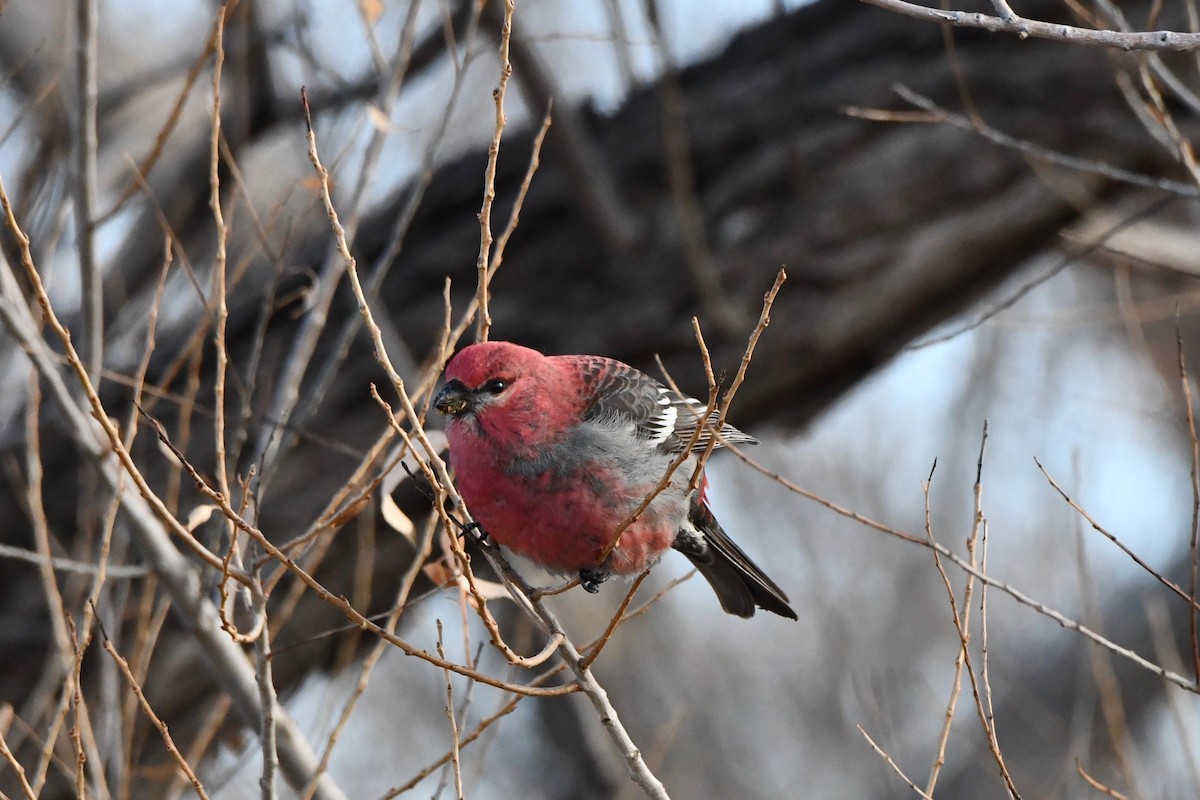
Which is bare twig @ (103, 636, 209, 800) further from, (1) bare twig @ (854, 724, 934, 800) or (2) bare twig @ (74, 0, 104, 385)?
(1) bare twig @ (854, 724, 934, 800)

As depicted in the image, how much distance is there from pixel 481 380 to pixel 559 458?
0.32m

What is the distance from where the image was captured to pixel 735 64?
17.0 ft

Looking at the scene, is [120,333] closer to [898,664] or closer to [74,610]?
[74,610]

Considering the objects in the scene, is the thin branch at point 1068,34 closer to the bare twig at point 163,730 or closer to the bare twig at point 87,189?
the bare twig at point 163,730

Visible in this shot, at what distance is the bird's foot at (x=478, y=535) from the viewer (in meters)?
3.35

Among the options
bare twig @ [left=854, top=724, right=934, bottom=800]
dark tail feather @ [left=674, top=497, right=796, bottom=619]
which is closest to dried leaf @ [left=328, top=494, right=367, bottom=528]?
bare twig @ [left=854, top=724, right=934, bottom=800]

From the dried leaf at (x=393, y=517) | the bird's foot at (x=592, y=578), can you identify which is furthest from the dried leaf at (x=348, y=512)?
the bird's foot at (x=592, y=578)

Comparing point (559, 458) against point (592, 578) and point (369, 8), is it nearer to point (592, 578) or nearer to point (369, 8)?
point (592, 578)

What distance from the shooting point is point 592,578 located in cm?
355

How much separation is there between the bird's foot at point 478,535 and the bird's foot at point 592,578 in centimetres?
28

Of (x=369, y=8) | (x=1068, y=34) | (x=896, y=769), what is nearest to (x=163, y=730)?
(x=896, y=769)

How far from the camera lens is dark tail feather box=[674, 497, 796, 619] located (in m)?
4.10

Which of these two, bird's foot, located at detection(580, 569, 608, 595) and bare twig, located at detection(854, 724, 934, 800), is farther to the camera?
bird's foot, located at detection(580, 569, 608, 595)

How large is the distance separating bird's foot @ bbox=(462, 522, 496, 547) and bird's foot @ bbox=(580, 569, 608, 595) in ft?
0.91
